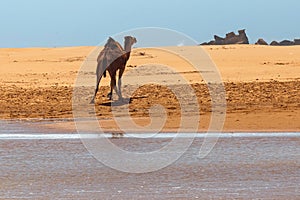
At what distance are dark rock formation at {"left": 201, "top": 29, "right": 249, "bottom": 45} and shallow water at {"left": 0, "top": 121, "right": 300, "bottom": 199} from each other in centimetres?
2485

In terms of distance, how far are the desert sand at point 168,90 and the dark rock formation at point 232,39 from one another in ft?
23.9

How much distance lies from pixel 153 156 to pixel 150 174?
1.18 meters

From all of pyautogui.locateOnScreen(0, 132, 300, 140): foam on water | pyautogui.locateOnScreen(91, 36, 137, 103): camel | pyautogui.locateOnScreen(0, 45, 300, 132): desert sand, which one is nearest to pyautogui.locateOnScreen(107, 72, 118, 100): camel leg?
pyautogui.locateOnScreen(91, 36, 137, 103): camel

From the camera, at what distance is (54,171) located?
8.38 metres

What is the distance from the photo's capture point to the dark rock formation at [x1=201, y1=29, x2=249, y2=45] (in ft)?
116

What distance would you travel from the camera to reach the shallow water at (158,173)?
7.25 meters

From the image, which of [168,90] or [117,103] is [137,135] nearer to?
[117,103]

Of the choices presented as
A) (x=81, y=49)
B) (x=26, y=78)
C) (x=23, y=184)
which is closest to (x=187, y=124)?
(x=23, y=184)

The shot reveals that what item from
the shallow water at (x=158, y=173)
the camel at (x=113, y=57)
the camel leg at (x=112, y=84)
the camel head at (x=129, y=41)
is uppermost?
the camel head at (x=129, y=41)

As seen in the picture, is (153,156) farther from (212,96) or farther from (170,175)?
(212,96)

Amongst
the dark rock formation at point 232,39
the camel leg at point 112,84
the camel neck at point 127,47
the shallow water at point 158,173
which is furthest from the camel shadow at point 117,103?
the dark rock formation at point 232,39

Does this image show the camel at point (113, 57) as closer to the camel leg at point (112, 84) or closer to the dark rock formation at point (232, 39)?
the camel leg at point (112, 84)

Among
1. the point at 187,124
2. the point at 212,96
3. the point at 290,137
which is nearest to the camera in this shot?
the point at 290,137

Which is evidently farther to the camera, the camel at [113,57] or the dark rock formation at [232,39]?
the dark rock formation at [232,39]
